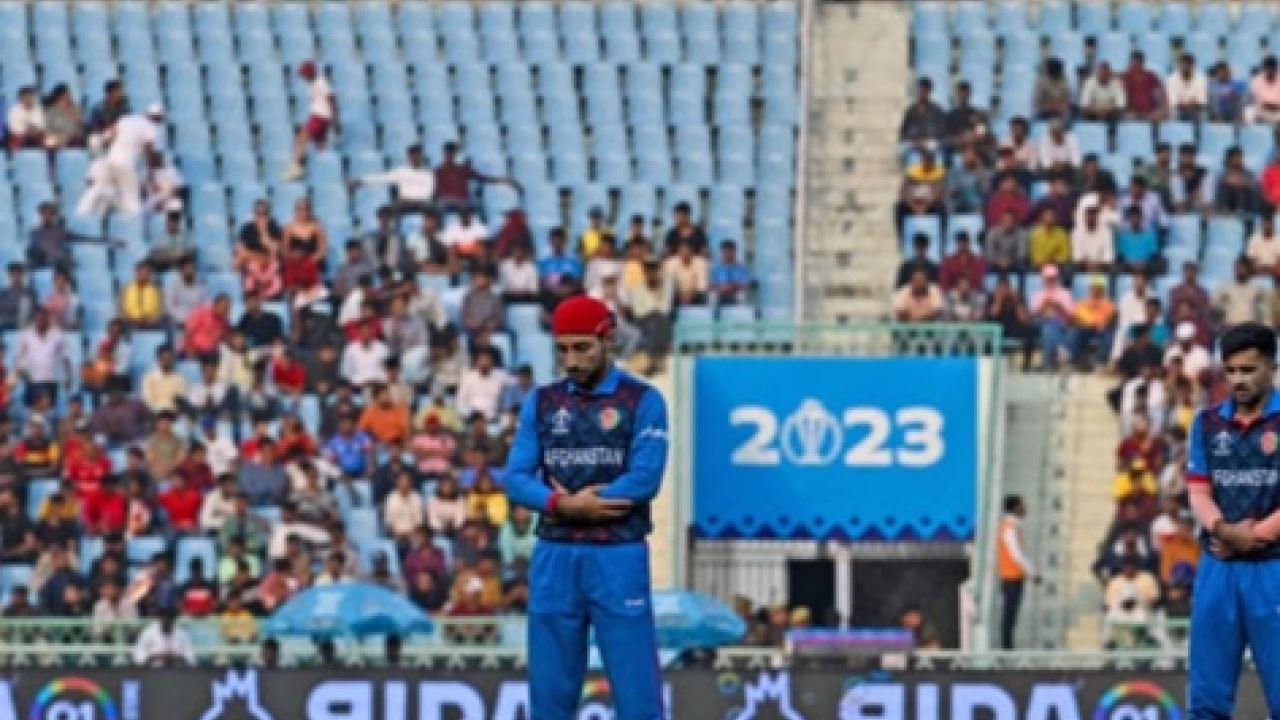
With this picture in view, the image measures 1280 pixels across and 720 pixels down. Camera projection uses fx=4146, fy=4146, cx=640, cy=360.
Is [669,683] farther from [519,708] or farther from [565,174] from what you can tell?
[565,174]

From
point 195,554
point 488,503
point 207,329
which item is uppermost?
point 207,329

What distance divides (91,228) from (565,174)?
332cm

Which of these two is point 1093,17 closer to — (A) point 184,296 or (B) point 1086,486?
(B) point 1086,486

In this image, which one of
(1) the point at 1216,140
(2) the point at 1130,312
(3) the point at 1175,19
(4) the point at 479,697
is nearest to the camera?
(4) the point at 479,697

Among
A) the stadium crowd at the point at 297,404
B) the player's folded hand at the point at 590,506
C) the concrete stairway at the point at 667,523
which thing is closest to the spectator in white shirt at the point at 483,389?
the stadium crowd at the point at 297,404

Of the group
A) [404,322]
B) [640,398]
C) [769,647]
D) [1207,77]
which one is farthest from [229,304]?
[640,398]

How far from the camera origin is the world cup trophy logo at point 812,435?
86.9 ft

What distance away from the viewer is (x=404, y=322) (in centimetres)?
2698

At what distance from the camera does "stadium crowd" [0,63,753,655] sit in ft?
82.5

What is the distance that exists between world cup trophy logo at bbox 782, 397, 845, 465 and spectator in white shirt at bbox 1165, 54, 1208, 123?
14.5ft

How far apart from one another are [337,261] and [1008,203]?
453 cm

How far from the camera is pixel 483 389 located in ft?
86.9

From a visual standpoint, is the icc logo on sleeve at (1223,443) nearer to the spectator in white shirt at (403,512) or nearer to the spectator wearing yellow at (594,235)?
the spectator in white shirt at (403,512)

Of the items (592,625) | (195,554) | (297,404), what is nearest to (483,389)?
(297,404)
